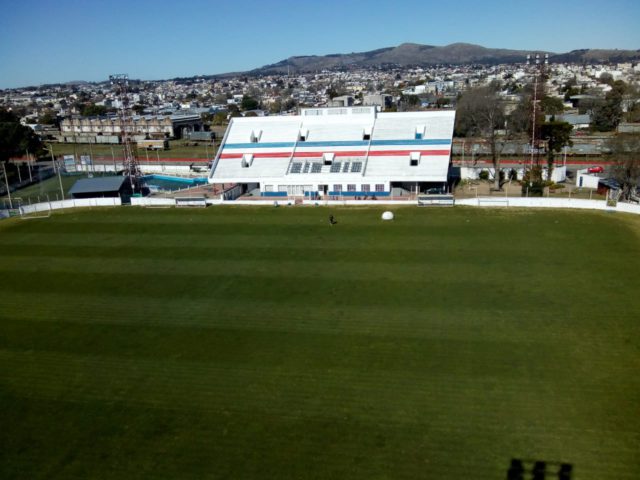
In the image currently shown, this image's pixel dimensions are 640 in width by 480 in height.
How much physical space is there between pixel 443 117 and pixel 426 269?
26361 millimetres

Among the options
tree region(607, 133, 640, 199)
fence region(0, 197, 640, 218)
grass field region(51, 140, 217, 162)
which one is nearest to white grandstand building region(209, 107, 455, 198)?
fence region(0, 197, 640, 218)

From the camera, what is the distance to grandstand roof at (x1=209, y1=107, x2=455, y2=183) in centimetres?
4353

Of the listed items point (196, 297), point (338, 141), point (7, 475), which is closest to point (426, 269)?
point (196, 297)

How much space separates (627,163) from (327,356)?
3230 centimetres

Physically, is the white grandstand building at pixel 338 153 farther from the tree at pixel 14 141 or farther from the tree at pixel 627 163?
the tree at pixel 14 141

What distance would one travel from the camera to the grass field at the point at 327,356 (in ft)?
43.9

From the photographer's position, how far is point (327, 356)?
58.8 feet

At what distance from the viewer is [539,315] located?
2023 centimetres

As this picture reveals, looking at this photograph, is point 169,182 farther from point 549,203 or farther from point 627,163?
point 627,163

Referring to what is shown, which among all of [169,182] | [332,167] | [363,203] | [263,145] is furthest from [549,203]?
[169,182]

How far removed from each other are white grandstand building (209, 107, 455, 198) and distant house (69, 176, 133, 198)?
8957mm

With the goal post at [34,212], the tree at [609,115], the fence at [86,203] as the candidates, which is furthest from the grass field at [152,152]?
the tree at [609,115]

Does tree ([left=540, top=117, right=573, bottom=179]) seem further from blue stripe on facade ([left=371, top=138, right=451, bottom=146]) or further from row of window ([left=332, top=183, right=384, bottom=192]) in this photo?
row of window ([left=332, top=183, right=384, bottom=192])

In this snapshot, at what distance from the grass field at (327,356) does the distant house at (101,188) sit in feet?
51.2
